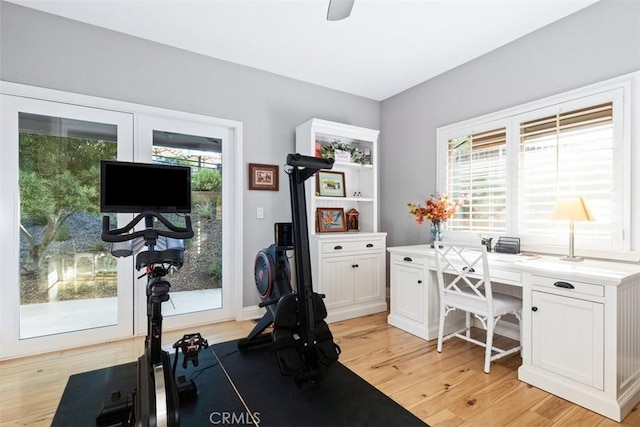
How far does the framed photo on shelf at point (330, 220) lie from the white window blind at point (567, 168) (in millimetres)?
1888

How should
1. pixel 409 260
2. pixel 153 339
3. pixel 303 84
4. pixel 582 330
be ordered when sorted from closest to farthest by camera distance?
pixel 153 339 < pixel 582 330 < pixel 409 260 < pixel 303 84

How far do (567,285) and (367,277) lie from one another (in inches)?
77.2

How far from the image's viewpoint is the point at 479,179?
3240 mm

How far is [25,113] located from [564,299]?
419cm

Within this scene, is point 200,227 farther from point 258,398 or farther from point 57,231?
point 258,398

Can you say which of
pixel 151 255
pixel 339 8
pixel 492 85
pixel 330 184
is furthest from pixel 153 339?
pixel 492 85

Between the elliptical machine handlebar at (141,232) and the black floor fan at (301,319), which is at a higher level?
the elliptical machine handlebar at (141,232)

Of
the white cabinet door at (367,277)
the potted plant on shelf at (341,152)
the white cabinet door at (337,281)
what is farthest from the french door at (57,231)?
the white cabinet door at (367,277)

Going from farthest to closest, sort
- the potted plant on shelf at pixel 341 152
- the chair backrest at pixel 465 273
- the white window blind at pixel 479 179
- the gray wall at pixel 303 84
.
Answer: the potted plant on shelf at pixel 341 152 → the white window blind at pixel 479 179 → the gray wall at pixel 303 84 → the chair backrest at pixel 465 273

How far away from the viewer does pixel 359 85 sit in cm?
395

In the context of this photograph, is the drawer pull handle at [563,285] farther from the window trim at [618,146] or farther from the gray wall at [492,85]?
the gray wall at [492,85]

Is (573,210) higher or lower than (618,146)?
lower

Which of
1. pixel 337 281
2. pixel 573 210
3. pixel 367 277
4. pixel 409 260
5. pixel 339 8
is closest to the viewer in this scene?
pixel 339 8

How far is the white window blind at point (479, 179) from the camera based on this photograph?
10.1 feet
